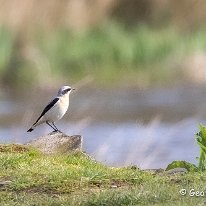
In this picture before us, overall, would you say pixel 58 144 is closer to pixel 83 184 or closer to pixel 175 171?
pixel 175 171

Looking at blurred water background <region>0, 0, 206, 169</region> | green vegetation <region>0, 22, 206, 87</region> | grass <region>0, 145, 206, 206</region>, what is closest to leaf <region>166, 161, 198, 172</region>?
grass <region>0, 145, 206, 206</region>

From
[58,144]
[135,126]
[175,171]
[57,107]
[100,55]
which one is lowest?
[175,171]

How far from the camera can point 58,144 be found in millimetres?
11156

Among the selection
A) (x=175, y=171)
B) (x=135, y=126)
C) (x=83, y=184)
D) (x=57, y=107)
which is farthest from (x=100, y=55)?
(x=83, y=184)

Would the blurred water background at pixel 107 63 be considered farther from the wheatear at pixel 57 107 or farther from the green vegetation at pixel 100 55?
the wheatear at pixel 57 107

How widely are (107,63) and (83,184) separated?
17.9 metres

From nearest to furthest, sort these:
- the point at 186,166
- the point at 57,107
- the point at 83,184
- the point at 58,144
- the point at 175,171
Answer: the point at 83,184
the point at 186,166
the point at 175,171
the point at 58,144
the point at 57,107

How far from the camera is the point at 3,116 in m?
21.4

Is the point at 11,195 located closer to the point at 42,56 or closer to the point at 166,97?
the point at 166,97

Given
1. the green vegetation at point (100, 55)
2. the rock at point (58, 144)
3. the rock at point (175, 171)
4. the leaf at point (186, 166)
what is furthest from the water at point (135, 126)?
the leaf at point (186, 166)

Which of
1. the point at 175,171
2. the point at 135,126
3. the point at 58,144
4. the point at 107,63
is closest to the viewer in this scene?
the point at 175,171

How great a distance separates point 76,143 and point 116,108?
1144 cm

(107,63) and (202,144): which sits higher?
(107,63)

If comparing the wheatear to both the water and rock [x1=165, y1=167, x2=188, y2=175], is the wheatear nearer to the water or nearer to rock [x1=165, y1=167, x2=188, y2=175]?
the water
